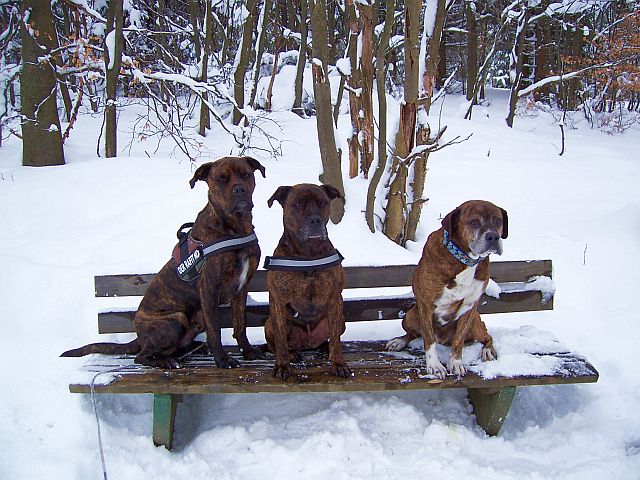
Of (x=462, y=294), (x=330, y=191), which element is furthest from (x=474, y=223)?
(x=330, y=191)

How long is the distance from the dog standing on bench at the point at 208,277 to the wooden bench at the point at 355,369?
112mm

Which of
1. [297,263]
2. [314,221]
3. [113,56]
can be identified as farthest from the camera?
[113,56]

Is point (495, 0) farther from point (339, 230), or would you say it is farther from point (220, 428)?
point (220, 428)

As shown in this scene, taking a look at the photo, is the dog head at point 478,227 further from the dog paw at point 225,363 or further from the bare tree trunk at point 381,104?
the bare tree trunk at point 381,104

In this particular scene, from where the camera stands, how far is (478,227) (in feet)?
9.36

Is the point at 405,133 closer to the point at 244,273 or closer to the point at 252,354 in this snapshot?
the point at 244,273

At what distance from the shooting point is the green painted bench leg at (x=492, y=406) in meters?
3.08

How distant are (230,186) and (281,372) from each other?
1.13 m

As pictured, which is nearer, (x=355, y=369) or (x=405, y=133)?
(x=355, y=369)

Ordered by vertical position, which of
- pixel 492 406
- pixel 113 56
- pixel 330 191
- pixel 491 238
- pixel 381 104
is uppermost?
pixel 113 56

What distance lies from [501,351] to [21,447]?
9.51 feet

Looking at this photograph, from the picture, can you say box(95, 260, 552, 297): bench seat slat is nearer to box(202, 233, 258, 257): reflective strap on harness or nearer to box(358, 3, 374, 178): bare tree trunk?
box(202, 233, 258, 257): reflective strap on harness

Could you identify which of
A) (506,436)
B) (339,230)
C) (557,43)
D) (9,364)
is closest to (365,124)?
(339,230)

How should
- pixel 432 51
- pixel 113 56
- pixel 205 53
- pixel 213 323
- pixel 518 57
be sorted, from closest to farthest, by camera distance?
pixel 213 323 < pixel 432 51 < pixel 113 56 < pixel 205 53 < pixel 518 57
